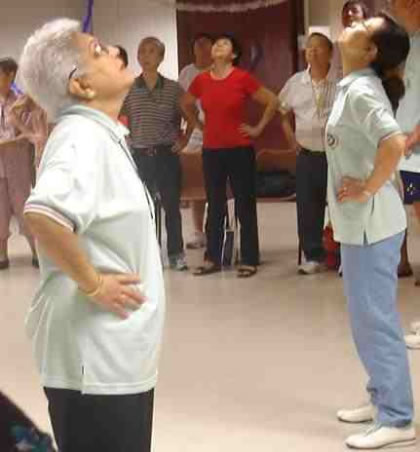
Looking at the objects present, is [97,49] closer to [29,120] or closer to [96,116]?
[96,116]

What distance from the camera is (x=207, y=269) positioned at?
6.19 meters

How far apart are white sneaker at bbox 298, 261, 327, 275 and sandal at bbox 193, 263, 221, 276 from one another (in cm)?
54

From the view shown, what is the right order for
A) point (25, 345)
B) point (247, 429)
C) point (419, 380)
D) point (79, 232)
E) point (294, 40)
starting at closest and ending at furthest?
point (79, 232) → point (247, 429) → point (419, 380) → point (25, 345) → point (294, 40)

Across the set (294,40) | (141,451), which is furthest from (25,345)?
(294,40)

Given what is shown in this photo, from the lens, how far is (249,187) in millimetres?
6090

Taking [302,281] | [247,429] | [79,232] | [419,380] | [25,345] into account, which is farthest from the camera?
[302,281]

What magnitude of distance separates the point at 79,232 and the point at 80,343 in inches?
9.2

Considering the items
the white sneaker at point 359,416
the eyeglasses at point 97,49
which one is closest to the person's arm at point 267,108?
the white sneaker at point 359,416

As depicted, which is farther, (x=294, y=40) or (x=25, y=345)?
(x=294, y=40)

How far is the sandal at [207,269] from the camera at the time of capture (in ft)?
20.2

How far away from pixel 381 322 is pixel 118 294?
1.35 m

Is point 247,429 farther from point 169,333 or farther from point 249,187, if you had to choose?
point 249,187

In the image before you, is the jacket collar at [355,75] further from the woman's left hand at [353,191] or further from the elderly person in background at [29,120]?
the elderly person in background at [29,120]

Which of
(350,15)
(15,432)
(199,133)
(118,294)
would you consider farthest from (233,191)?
(15,432)
